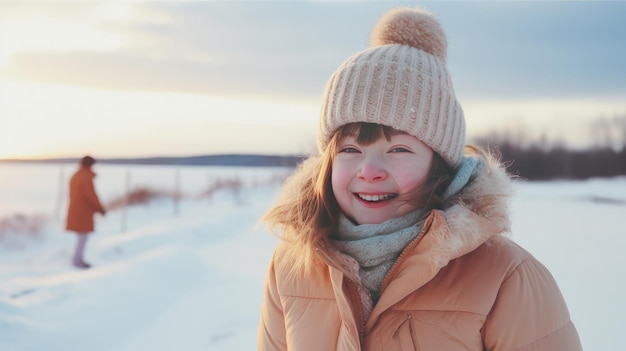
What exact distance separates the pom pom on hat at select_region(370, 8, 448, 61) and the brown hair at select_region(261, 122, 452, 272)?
1.27 ft

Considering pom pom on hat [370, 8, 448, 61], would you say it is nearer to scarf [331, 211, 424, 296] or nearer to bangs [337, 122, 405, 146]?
bangs [337, 122, 405, 146]

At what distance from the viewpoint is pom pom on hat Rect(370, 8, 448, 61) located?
5.99 feet

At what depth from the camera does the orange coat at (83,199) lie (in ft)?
25.4

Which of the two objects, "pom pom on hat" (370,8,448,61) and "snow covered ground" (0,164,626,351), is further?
"snow covered ground" (0,164,626,351)

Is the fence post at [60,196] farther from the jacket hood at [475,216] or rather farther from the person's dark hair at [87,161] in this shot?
the jacket hood at [475,216]

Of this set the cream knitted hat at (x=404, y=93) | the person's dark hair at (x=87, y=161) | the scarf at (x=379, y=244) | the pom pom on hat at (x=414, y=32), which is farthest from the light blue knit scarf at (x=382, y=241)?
the person's dark hair at (x=87, y=161)

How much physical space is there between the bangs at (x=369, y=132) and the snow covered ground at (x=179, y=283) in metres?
0.44

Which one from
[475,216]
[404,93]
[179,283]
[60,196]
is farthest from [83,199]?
[475,216]

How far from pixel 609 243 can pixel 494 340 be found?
713 centimetres

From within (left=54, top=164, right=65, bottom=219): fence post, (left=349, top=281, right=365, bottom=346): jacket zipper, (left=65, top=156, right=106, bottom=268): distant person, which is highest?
(left=349, top=281, right=365, bottom=346): jacket zipper

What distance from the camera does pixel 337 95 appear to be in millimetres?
1692

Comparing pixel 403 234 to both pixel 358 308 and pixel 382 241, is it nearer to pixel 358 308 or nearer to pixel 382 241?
pixel 382 241

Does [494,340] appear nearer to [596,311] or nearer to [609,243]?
[596,311]

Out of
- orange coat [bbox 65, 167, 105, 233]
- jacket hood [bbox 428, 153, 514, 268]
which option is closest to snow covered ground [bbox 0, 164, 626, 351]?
jacket hood [bbox 428, 153, 514, 268]
